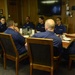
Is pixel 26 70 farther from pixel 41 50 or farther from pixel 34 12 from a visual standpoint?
pixel 34 12

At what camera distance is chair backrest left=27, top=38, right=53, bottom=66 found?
2611 millimetres

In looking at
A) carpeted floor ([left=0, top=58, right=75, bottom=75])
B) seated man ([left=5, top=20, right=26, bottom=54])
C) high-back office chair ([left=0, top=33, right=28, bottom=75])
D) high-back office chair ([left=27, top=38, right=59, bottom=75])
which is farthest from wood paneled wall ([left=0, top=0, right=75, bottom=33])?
high-back office chair ([left=27, top=38, right=59, bottom=75])

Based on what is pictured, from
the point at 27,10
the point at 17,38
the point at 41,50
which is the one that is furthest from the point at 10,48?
the point at 27,10

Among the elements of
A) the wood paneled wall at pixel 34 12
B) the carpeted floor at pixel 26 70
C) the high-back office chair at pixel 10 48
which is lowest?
the carpeted floor at pixel 26 70

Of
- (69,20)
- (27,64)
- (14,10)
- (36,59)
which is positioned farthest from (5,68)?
(14,10)

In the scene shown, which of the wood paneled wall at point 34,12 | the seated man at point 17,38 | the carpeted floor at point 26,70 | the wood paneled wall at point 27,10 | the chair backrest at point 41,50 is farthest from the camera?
the wood paneled wall at point 27,10

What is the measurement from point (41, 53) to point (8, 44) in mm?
787

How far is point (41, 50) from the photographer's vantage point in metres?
2.70

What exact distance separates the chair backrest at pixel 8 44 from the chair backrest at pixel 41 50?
0.45 metres

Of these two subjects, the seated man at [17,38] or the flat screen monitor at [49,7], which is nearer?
the seated man at [17,38]

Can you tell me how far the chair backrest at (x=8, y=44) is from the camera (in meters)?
3.10

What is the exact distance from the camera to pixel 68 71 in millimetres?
3580

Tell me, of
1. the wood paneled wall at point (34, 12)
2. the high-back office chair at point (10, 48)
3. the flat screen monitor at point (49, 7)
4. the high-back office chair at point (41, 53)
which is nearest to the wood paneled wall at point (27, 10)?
the wood paneled wall at point (34, 12)

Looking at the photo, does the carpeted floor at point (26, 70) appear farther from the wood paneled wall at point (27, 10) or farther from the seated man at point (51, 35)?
the wood paneled wall at point (27, 10)
